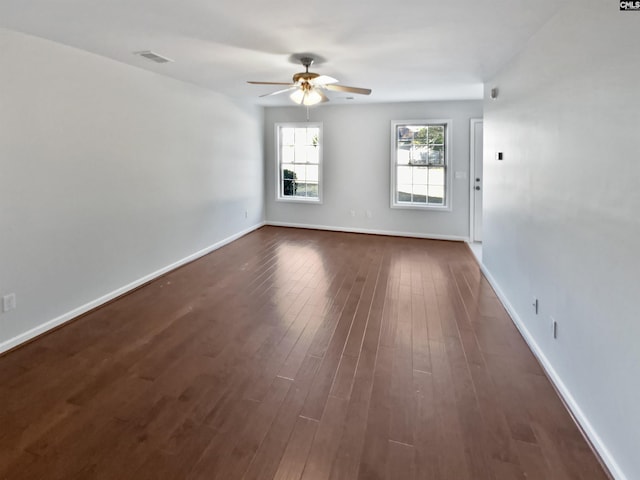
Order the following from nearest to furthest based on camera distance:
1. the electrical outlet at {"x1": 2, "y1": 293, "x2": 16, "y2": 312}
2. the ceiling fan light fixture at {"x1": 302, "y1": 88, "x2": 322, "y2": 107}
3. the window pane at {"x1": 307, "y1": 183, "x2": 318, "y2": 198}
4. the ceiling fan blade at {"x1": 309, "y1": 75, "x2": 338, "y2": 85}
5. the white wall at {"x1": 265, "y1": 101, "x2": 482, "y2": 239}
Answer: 1. the electrical outlet at {"x1": 2, "y1": 293, "x2": 16, "y2": 312}
2. the ceiling fan blade at {"x1": 309, "y1": 75, "x2": 338, "y2": 85}
3. the ceiling fan light fixture at {"x1": 302, "y1": 88, "x2": 322, "y2": 107}
4. the white wall at {"x1": 265, "y1": 101, "x2": 482, "y2": 239}
5. the window pane at {"x1": 307, "y1": 183, "x2": 318, "y2": 198}

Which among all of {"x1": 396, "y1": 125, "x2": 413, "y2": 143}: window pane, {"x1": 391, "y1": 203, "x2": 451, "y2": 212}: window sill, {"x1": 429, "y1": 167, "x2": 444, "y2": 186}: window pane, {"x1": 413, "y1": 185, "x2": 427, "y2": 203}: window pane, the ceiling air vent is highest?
the ceiling air vent

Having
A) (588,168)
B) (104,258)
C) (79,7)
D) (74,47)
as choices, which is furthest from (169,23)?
(588,168)

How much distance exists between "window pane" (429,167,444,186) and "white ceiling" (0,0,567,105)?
2383 millimetres

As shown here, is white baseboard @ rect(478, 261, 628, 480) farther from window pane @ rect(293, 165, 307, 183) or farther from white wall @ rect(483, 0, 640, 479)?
window pane @ rect(293, 165, 307, 183)

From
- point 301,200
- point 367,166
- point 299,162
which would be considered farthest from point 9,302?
point 367,166

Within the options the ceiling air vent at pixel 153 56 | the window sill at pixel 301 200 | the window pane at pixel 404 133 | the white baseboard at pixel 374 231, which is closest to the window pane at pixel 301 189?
the window sill at pixel 301 200

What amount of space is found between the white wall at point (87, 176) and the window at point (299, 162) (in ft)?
7.40

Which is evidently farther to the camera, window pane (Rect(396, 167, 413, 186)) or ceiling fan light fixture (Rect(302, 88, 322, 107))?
window pane (Rect(396, 167, 413, 186))

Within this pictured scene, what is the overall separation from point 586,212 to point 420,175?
4862 mm

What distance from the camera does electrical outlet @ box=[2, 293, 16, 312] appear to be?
2.71 meters

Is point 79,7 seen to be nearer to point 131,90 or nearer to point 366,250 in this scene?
point 131,90

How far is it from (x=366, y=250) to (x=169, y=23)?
4.06 metres

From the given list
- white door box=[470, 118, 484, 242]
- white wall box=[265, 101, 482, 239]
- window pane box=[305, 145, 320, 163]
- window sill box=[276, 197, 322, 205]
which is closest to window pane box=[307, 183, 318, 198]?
window sill box=[276, 197, 322, 205]

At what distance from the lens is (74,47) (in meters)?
3.13
